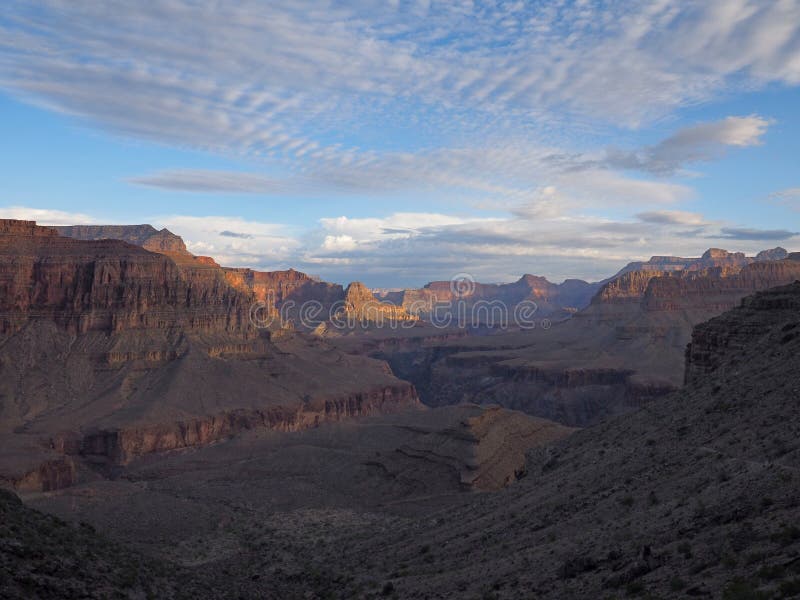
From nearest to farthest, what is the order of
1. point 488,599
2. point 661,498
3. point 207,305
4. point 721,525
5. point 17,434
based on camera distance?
point 721,525 < point 488,599 < point 661,498 < point 17,434 < point 207,305

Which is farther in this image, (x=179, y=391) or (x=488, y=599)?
(x=179, y=391)

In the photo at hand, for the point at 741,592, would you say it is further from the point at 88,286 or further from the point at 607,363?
the point at 607,363

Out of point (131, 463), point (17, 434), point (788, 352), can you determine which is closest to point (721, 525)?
point (788, 352)

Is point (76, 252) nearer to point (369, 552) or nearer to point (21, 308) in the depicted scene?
point (21, 308)

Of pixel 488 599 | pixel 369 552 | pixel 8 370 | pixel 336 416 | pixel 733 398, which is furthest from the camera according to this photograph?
pixel 336 416

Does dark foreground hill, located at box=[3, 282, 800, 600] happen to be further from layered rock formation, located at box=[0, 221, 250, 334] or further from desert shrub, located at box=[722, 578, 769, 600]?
layered rock formation, located at box=[0, 221, 250, 334]

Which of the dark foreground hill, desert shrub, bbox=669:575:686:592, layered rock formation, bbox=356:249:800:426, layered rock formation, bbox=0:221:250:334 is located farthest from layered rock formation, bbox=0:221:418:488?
desert shrub, bbox=669:575:686:592

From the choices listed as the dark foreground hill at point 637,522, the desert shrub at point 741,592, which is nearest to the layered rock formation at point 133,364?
the dark foreground hill at point 637,522

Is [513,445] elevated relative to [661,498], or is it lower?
lower
